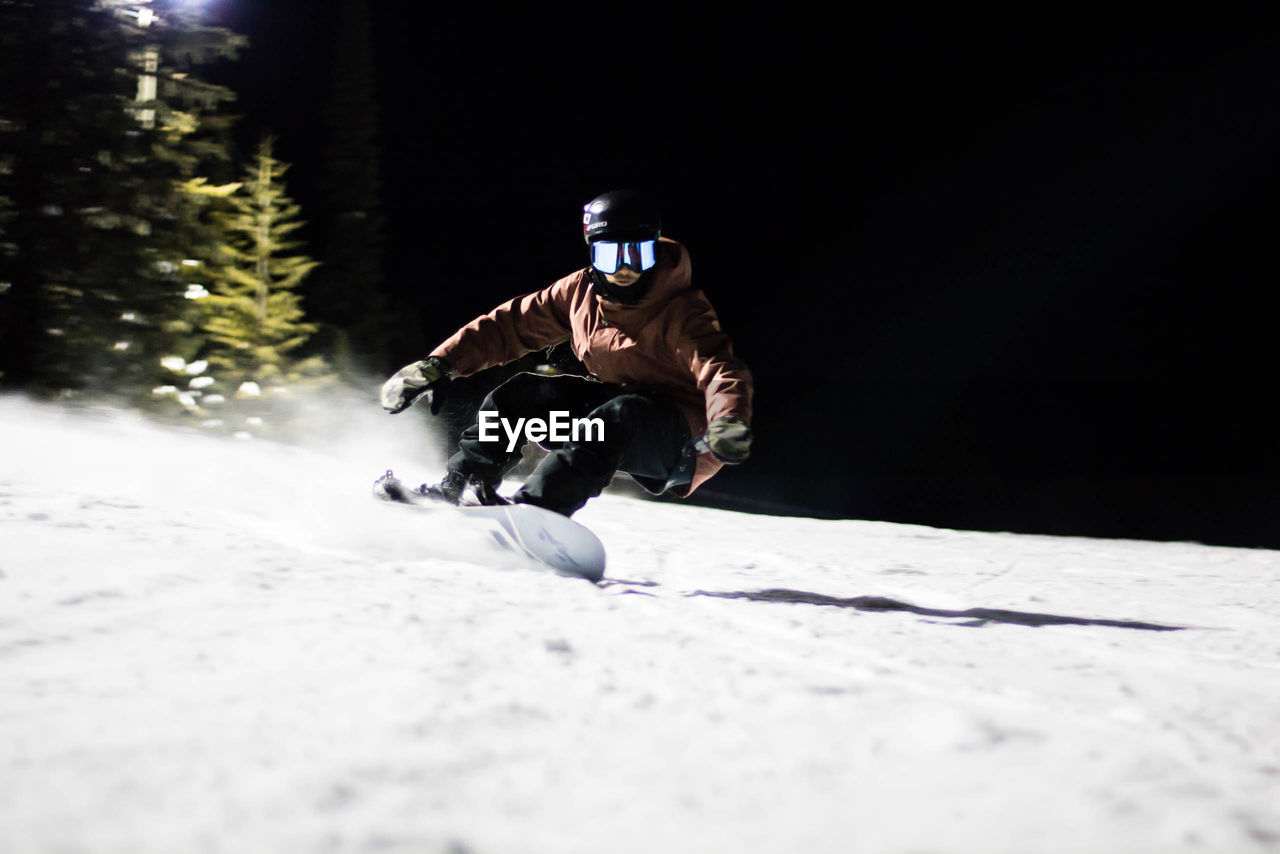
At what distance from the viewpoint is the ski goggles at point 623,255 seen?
11.0 ft

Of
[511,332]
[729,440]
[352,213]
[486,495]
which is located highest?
[352,213]

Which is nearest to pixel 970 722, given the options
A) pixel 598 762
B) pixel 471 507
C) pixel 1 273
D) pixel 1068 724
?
pixel 1068 724

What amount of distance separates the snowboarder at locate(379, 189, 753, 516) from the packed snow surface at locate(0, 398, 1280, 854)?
381mm

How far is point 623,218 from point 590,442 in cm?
81

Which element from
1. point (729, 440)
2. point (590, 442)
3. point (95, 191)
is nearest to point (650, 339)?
point (590, 442)

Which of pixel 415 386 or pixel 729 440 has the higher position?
pixel 415 386

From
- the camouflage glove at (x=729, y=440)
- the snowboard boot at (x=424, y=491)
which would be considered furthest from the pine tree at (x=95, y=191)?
the camouflage glove at (x=729, y=440)

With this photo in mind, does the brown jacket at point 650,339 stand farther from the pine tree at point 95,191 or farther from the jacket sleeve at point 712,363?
the pine tree at point 95,191

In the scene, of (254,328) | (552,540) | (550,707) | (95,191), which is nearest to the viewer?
(550,707)

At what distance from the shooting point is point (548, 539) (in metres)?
3.29

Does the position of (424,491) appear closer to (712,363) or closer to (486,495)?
(486,495)

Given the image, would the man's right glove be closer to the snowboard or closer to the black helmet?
the snowboard

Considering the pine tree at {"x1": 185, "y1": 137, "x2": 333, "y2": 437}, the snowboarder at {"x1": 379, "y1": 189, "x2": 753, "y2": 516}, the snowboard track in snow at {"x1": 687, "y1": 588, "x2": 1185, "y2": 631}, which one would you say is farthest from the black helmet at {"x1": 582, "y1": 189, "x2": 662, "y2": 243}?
the pine tree at {"x1": 185, "y1": 137, "x2": 333, "y2": 437}

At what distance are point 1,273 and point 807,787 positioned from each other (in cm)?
886
